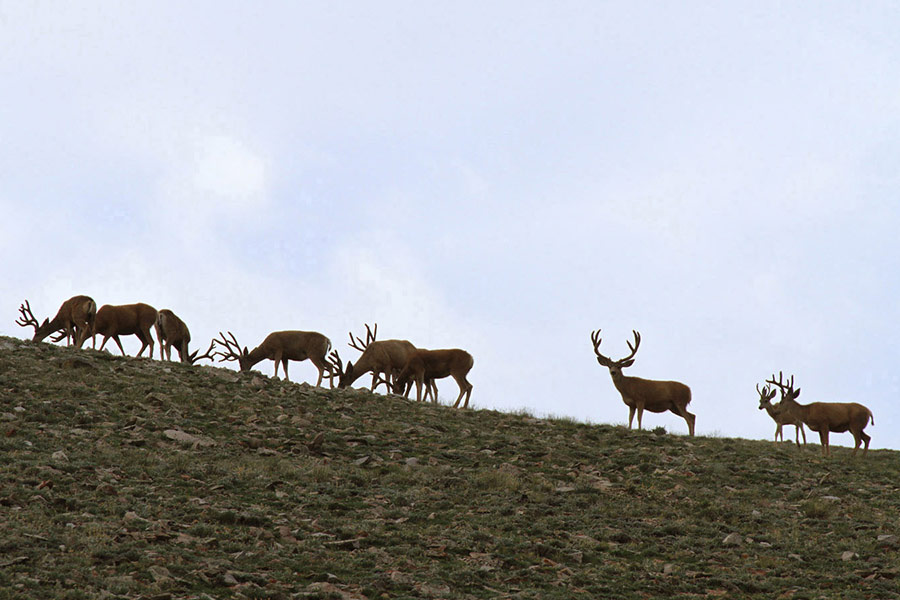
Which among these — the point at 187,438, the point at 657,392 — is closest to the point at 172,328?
the point at 187,438

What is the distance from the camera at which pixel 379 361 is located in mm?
26453

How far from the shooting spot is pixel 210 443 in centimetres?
1609

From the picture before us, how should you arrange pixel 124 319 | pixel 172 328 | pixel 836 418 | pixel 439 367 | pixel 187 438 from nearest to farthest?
pixel 187 438 < pixel 836 418 < pixel 439 367 < pixel 124 319 < pixel 172 328

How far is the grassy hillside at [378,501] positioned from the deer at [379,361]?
4816 millimetres

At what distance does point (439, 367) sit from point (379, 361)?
168cm

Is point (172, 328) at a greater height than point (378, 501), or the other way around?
point (172, 328)

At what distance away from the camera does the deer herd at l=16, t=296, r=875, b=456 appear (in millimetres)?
23734

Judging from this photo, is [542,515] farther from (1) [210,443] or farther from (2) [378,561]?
(1) [210,443]

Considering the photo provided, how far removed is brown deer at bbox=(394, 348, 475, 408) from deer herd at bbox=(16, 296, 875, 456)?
0.03 m

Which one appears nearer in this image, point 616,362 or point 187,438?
point 187,438

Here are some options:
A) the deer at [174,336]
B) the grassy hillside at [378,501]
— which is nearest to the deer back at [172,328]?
the deer at [174,336]

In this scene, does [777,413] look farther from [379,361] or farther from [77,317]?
[77,317]

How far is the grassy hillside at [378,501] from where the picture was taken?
10703 mm

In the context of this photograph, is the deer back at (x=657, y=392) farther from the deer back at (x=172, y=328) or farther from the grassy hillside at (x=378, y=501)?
the deer back at (x=172, y=328)
